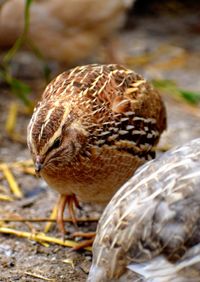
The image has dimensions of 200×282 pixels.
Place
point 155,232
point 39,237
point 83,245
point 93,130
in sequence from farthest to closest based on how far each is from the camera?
point 39,237, point 83,245, point 93,130, point 155,232

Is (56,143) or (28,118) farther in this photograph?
(28,118)

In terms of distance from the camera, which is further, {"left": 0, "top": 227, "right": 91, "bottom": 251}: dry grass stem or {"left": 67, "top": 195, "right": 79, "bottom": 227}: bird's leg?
{"left": 67, "top": 195, "right": 79, "bottom": 227}: bird's leg

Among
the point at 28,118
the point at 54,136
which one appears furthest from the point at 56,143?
the point at 28,118

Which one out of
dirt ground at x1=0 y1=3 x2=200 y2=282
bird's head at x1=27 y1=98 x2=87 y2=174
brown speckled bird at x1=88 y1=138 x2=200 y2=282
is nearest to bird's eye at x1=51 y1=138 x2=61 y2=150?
bird's head at x1=27 y1=98 x2=87 y2=174

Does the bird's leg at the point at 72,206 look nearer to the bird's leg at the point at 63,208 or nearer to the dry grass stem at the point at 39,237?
the bird's leg at the point at 63,208

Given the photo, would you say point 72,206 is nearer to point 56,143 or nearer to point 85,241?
point 85,241

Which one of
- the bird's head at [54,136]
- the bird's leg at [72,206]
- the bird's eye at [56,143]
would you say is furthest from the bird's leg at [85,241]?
the bird's eye at [56,143]

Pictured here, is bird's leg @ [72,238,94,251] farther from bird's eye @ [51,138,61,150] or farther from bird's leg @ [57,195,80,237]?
bird's eye @ [51,138,61,150]

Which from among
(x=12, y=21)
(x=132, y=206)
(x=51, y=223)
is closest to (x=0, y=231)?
(x=51, y=223)
